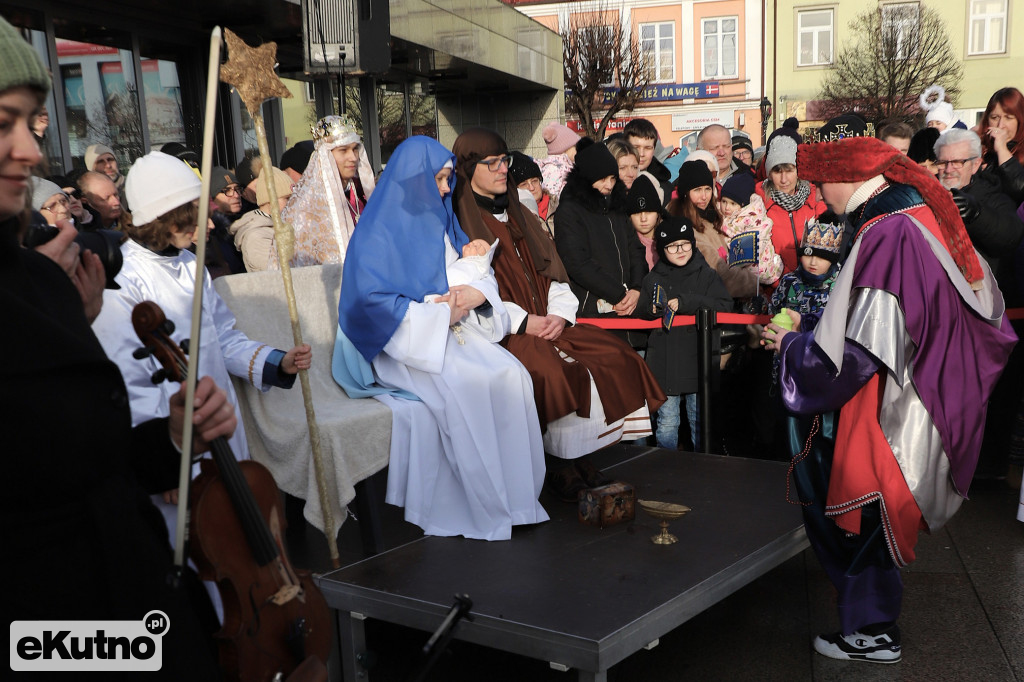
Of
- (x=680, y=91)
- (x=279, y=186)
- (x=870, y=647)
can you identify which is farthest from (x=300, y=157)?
(x=680, y=91)

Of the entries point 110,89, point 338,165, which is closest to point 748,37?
Result: point 110,89

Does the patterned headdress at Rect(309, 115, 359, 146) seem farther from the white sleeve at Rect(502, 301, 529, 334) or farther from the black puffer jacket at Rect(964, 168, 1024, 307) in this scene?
the black puffer jacket at Rect(964, 168, 1024, 307)

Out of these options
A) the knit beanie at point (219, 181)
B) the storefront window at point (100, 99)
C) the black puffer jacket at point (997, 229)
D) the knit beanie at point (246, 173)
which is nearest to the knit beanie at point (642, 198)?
the black puffer jacket at point (997, 229)

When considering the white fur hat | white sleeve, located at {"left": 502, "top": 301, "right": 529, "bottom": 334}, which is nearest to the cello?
white sleeve, located at {"left": 502, "top": 301, "right": 529, "bottom": 334}

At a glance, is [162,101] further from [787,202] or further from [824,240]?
[824,240]

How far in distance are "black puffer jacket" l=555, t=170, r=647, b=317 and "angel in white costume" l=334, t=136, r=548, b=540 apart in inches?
54.4

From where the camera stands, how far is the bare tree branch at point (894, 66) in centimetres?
2812

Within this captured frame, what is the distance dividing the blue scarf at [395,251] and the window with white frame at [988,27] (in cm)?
3344

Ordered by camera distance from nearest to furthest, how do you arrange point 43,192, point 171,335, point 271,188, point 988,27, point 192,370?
point 192,370, point 171,335, point 271,188, point 43,192, point 988,27

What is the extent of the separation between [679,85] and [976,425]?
34538 millimetres

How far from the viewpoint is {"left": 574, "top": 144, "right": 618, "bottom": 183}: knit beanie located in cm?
575

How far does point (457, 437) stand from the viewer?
414cm

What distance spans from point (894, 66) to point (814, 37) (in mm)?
6676

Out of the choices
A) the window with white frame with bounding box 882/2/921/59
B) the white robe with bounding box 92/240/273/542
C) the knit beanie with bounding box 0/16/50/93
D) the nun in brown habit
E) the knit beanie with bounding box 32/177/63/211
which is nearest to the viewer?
the knit beanie with bounding box 0/16/50/93
